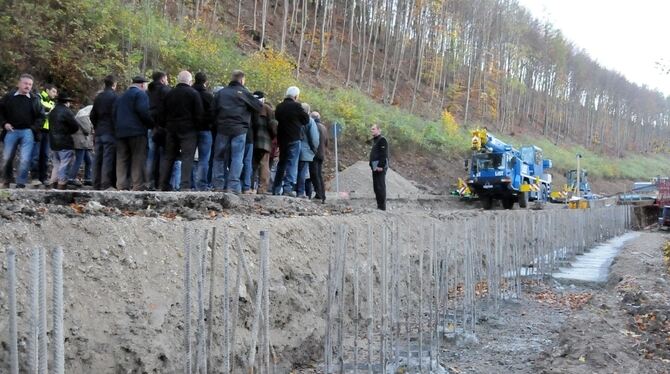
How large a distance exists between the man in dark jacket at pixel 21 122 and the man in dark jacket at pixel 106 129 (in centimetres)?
71

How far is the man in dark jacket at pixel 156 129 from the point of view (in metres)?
7.57

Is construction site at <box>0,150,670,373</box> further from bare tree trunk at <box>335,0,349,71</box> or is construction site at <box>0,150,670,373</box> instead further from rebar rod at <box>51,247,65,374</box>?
bare tree trunk at <box>335,0,349,71</box>

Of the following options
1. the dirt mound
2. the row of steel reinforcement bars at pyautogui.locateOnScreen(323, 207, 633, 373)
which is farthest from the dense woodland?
the row of steel reinforcement bars at pyautogui.locateOnScreen(323, 207, 633, 373)

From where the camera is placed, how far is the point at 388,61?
3909 cm

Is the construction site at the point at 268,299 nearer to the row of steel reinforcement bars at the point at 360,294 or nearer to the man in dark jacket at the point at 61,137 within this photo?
the row of steel reinforcement bars at the point at 360,294

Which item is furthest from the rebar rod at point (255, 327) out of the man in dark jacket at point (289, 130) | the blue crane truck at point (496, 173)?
the blue crane truck at point (496, 173)

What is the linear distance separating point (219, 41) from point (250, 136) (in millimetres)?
13304

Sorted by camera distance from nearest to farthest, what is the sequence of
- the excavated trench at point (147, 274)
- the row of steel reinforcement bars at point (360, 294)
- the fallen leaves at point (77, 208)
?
the row of steel reinforcement bars at point (360, 294), the excavated trench at point (147, 274), the fallen leaves at point (77, 208)

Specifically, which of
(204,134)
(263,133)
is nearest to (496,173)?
(263,133)

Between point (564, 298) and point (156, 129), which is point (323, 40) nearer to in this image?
point (564, 298)

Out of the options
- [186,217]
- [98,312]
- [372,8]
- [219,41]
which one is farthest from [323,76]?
[98,312]

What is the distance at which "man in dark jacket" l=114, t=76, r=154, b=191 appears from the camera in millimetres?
7164

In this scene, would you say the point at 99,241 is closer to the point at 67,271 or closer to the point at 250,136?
the point at 67,271

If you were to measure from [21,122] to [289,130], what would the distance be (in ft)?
10.7
